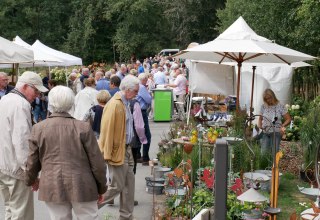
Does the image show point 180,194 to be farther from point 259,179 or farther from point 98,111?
point 98,111

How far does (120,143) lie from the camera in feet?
18.8

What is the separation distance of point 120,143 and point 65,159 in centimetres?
153

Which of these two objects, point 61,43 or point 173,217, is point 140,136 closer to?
point 173,217

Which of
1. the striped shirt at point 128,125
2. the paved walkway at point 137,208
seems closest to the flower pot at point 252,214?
the paved walkway at point 137,208

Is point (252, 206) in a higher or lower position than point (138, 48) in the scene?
lower

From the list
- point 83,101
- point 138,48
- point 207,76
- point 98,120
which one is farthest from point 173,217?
point 138,48

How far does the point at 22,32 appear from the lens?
161ft

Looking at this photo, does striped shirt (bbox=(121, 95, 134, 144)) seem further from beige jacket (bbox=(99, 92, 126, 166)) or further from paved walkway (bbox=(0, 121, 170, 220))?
paved walkway (bbox=(0, 121, 170, 220))

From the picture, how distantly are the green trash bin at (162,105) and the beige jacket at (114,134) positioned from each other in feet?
32.5

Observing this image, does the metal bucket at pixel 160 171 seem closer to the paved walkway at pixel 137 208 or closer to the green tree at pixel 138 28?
the paved walkway at pixel 137 208

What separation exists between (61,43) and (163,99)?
37.1 m

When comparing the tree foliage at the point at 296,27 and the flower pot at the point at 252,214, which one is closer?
the flower pot at the point at 252,214

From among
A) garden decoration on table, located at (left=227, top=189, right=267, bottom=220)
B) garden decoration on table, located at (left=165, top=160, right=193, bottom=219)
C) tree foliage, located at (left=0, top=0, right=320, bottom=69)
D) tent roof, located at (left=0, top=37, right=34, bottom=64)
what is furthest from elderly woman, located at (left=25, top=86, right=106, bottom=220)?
tree foliage, located at (left=0, top=0, right=320, bottom=69)

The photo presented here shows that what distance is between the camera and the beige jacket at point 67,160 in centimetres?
423
